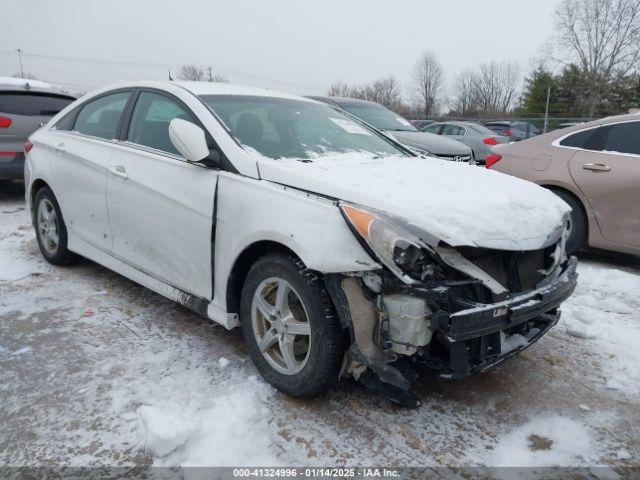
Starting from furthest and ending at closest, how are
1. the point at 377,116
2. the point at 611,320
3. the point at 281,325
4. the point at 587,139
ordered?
the point at 377,116 < the point at 587,139 < the point at 611,320 < the point at 281,325

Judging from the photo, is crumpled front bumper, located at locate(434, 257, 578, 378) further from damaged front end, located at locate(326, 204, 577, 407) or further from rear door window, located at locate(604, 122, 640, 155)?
rear door window, located at locate(604, 122, 640, 155)

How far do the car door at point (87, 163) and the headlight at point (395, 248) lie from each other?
2.30m

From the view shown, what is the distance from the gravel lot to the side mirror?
3.96ft

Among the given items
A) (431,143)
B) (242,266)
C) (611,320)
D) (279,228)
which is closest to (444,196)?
(279,228)

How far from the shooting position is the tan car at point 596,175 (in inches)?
198

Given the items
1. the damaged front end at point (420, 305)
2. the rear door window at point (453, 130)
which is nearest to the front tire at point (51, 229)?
the damaged front end at point (420, 305)

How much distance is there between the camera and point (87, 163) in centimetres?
402

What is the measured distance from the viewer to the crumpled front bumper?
7.52 ft

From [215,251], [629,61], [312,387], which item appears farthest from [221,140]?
[629,61]

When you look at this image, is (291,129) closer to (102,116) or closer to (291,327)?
(291,327)

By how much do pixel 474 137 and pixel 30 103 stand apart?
11.1 m

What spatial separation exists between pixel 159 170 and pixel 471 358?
219 cm

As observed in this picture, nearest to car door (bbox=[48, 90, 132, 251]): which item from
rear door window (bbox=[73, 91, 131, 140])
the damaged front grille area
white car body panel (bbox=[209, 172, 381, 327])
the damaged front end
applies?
rear door window (bbox=[73, 91, 131, 140])

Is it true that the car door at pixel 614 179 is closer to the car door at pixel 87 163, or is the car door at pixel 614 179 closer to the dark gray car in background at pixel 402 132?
the dark gray car in background at pixel 402 132
